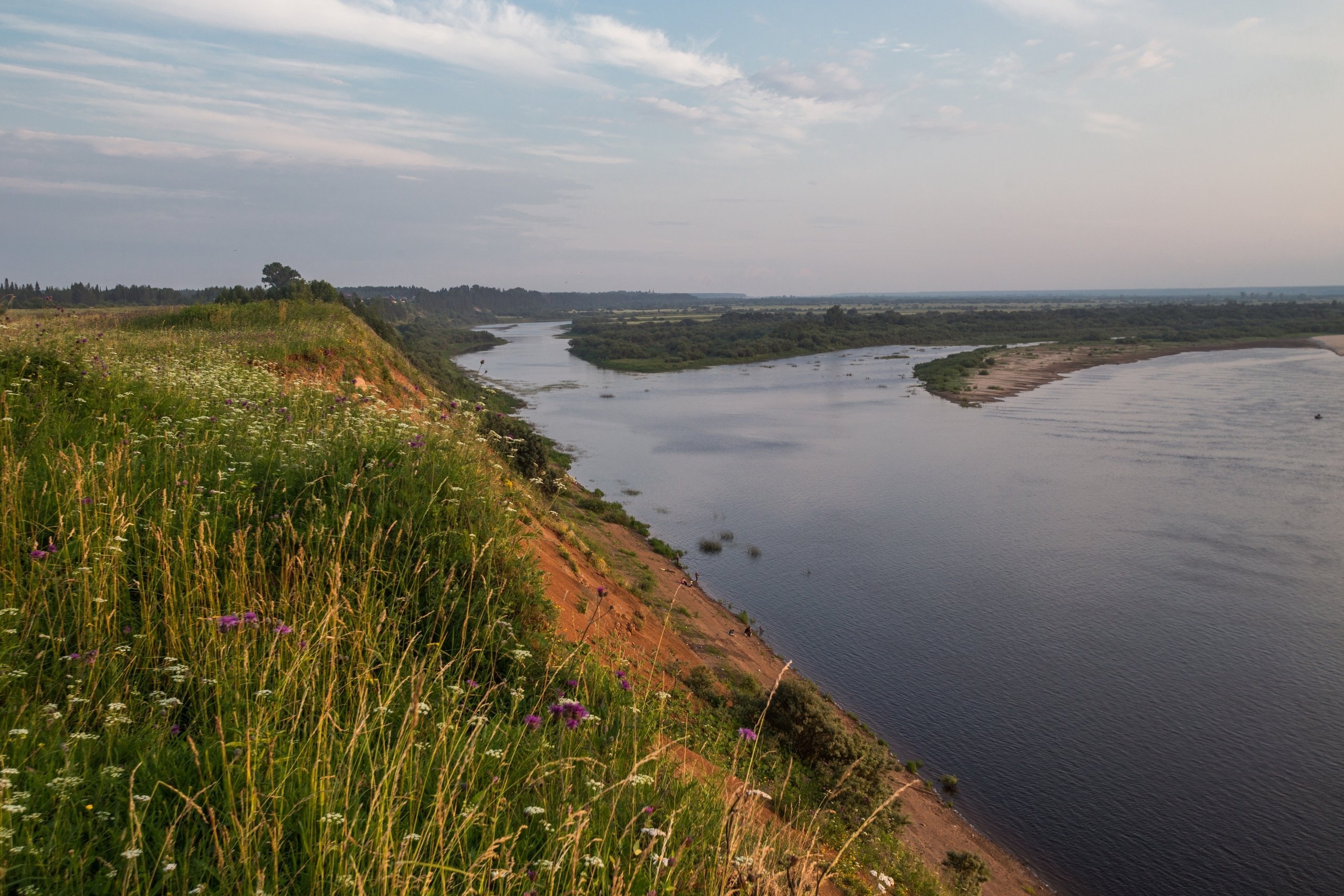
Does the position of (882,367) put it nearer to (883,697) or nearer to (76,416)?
(883,697)

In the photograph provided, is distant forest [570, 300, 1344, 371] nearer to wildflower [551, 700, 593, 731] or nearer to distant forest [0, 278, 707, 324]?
distant forest [0, 278, 707, 324]

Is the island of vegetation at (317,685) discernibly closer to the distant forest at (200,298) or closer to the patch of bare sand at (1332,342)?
the distant forest at (200,298)

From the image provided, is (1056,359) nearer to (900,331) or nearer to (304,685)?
(900,331)

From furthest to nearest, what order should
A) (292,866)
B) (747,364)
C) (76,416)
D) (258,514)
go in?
1. (747,364)
2. (76,416)
3. (258,514)
4. (292,866)

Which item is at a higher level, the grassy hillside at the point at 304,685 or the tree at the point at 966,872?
the grassy hillside at the point at 304,685

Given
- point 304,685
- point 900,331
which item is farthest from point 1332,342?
point 304,685

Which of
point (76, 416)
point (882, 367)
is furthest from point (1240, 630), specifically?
point (882, 367)

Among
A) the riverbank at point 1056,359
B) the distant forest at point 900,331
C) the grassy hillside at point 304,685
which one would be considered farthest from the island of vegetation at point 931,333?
the grassy hillside at point 304,685
